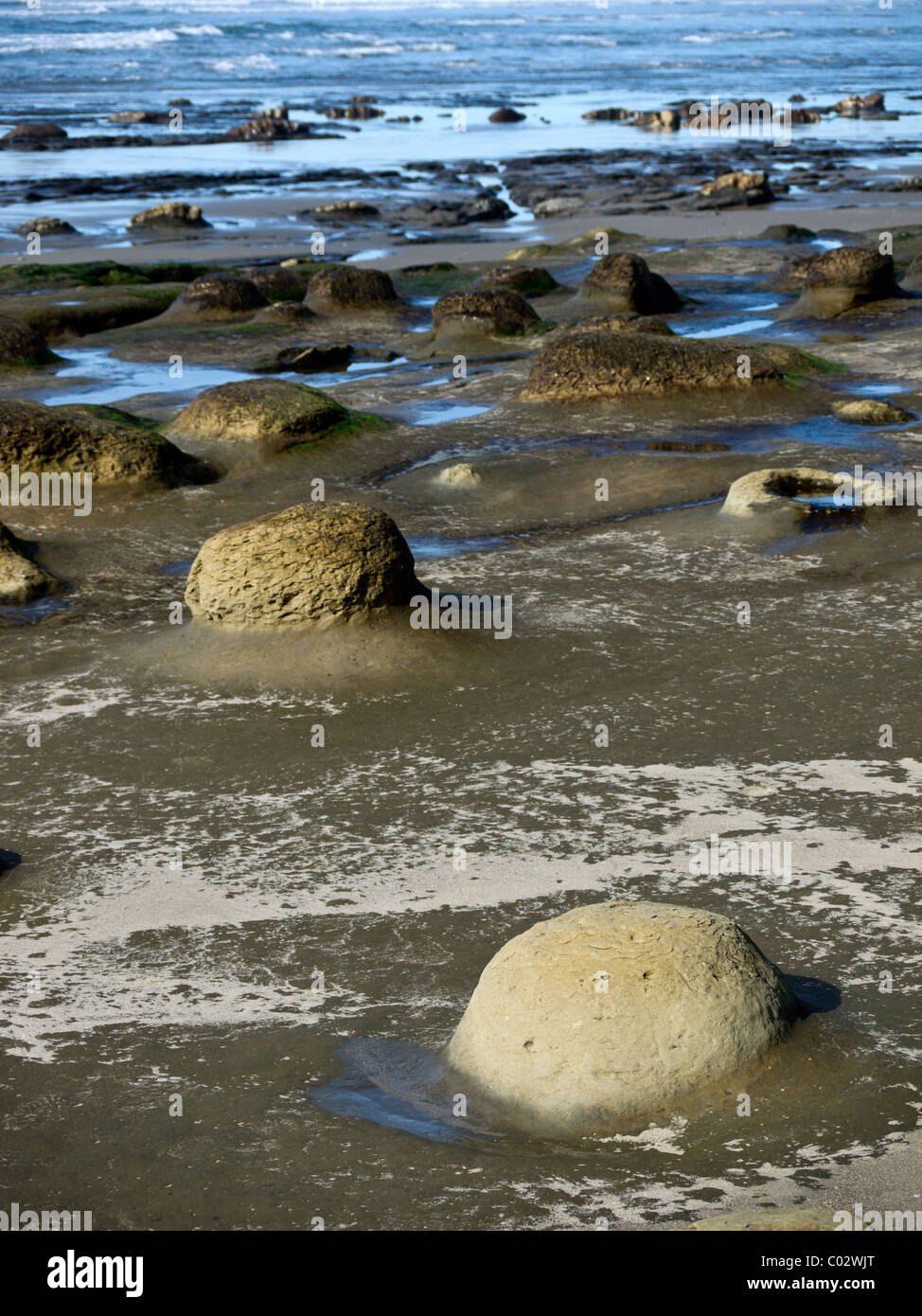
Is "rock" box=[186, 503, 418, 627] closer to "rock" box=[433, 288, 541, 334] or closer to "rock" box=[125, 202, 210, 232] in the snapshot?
"rock" box=[433, 288, 541, 334]

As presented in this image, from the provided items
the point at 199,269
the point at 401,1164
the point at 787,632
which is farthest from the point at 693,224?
the point at 401,1164

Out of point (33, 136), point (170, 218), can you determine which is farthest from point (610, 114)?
point (170, 218)

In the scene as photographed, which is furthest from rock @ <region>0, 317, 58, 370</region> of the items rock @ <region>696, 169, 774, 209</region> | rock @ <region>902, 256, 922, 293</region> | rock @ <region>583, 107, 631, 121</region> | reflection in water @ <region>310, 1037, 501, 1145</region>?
rock @ <region>583, 107, 631, 121</region>

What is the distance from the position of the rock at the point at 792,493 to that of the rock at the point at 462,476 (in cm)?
192

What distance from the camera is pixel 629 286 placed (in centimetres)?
1839

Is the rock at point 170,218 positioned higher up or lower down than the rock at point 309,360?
higher up

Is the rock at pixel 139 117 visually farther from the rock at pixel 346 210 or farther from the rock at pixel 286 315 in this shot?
the rock at pixel 286 315

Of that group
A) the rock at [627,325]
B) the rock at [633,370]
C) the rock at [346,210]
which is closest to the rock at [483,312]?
the rock at [627,325]

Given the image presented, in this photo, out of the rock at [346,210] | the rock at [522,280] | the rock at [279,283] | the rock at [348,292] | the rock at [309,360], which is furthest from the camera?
the rock at [346,210]

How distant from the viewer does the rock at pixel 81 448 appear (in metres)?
11.4

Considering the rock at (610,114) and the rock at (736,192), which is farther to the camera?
the rock at (610,114)

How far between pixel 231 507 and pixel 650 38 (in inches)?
3220

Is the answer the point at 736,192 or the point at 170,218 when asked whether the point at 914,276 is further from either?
the point at 170,218

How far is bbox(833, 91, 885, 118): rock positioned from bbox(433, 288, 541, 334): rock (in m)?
31.3
